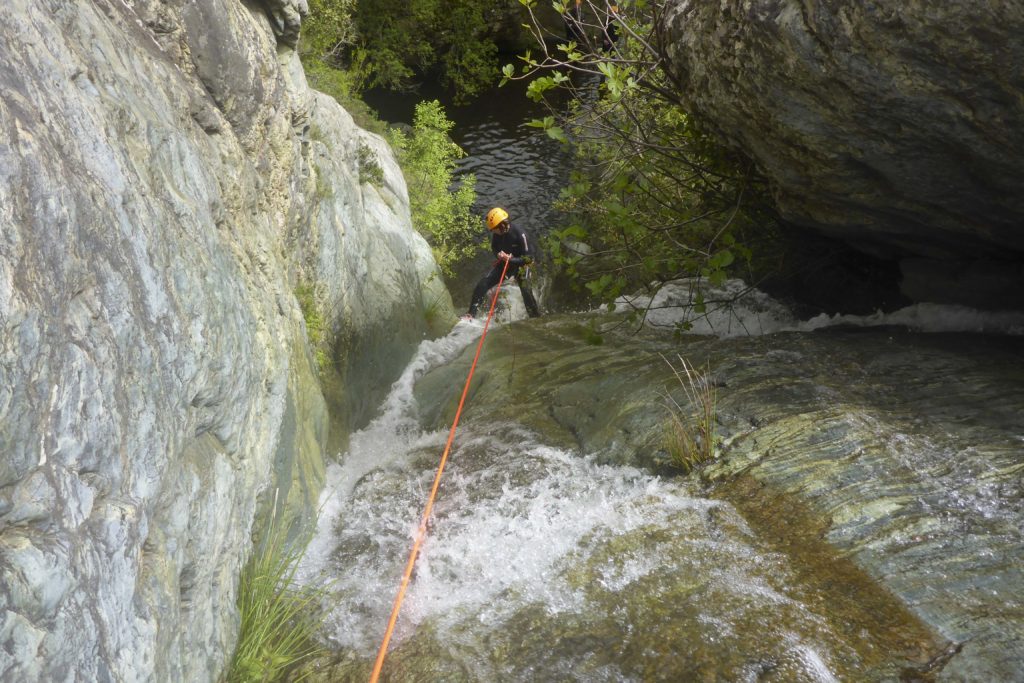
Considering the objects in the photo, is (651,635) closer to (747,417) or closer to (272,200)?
(747,417)

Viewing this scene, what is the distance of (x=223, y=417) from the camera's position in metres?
3.63

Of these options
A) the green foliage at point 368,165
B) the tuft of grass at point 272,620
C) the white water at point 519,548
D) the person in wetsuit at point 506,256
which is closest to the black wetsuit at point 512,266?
the person in wetsuit at point 506,256

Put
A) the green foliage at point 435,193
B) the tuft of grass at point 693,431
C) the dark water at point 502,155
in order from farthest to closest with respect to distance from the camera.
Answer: the dark water at point 502,155
the green foliage at point 435,193
the tuft of grass at point 693,431

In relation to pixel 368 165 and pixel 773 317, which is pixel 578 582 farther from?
pixel 368 165

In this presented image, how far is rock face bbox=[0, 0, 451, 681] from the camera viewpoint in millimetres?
2166

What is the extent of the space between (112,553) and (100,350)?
641 millimetres

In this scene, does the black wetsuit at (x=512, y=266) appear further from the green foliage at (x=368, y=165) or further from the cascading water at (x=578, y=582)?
the cascading water at (x=578, y=582)

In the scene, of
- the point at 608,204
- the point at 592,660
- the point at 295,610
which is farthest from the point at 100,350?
the point at 608,204

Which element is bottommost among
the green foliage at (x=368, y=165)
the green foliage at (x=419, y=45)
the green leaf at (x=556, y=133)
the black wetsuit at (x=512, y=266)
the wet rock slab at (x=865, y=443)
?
the wet rock slab at (x=865, y=443)

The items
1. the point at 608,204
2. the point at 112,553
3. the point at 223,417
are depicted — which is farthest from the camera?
the point at 608,204

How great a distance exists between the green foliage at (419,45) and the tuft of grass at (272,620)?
35.8 ft

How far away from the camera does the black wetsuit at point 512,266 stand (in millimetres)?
10125

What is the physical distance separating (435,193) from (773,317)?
6.02 m

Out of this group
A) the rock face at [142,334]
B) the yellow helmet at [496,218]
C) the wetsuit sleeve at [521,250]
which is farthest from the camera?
the wetsuit sleeve at [521,250]
